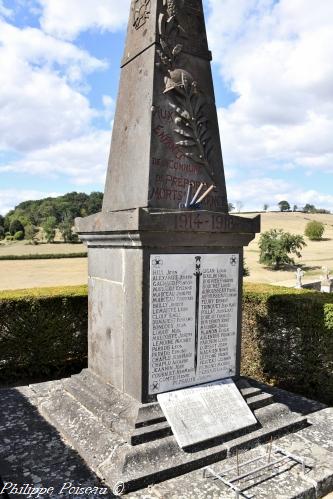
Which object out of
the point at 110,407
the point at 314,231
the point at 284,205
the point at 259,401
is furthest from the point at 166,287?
the point at 284,205

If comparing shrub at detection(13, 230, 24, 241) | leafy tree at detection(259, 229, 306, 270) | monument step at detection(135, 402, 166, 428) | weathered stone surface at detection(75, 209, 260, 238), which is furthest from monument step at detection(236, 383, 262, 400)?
shrub at detection(13, 230, 24, 241)

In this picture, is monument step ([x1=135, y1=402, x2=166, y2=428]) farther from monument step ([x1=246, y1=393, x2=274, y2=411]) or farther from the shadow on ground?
monument step ([x1=246, y1=393, x2=274, y2=411])

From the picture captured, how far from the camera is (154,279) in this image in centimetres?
449

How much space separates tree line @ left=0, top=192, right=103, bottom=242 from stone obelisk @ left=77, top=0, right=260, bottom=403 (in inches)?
2543

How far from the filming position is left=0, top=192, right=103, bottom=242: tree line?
239 feet

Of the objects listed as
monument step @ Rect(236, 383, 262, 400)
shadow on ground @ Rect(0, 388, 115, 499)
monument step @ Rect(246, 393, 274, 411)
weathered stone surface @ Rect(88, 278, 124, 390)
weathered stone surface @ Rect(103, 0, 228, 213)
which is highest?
weathered stone surface @ Rect(103, 0, 228, 213)

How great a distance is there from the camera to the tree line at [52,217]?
239ft

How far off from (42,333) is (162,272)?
148 inches

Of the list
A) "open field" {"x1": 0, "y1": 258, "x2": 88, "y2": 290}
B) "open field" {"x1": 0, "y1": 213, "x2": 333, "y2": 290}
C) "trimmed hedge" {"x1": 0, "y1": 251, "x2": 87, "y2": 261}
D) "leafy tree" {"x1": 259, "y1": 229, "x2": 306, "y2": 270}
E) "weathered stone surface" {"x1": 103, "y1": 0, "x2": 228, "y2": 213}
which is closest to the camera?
"weathered stone surface" {"x1": 103, "y1": 0, "x2": 228, "y2": 213}

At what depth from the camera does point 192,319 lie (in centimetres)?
480

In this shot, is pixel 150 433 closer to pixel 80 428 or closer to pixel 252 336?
pixel 80 428

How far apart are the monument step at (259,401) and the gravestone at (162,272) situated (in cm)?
1

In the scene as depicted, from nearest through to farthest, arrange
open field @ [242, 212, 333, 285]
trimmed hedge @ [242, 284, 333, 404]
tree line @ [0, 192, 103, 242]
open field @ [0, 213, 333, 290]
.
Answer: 1. trimmed hedge @ [242, 284, 333, 404]
2. open field @ [0, 213, 333, 290]
3. open field @ [242, 212, 333, 285]
4. tree line @ [0, 192, 103, 242]

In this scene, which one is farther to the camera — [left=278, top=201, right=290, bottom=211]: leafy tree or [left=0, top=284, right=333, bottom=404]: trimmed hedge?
[left=278, top=201, right=290, bottom=211]: leafy tree
